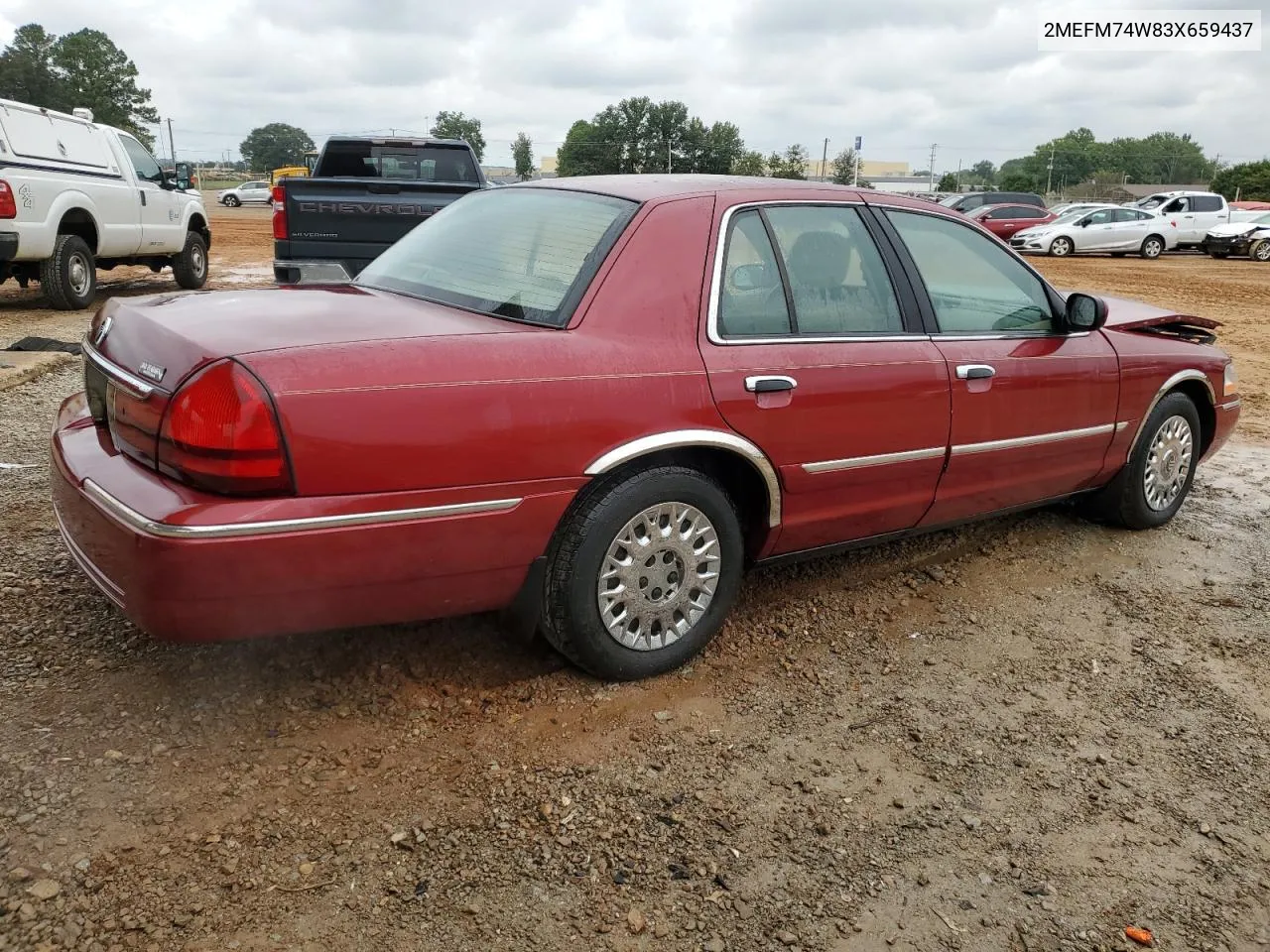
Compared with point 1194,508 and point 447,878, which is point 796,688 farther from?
point 1194,508

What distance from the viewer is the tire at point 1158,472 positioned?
4.85m

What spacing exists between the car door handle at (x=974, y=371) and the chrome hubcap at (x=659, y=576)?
1216 millimetres

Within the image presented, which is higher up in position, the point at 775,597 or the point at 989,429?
the point at 989,429

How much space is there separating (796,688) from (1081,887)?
1081mm

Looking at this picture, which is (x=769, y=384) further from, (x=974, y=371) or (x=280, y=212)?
(x=280, y=212)

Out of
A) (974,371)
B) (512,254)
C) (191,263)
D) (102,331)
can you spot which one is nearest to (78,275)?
(191,263)

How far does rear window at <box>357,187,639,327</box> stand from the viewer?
10.4ft

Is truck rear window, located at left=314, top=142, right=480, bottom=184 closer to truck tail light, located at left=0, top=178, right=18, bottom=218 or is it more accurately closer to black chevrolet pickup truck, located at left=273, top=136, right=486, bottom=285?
black chevrolet pickup truck, located at left=273, top=136, right=486, bottom=285

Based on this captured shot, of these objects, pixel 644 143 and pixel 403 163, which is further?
pixel 644 143

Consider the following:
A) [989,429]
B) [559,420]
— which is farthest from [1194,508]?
[559,420]

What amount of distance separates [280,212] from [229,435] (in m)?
7.10

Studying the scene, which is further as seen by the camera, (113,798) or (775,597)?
(775,597)

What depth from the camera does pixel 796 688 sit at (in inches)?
133

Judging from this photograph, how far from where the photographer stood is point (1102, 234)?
26.8m
